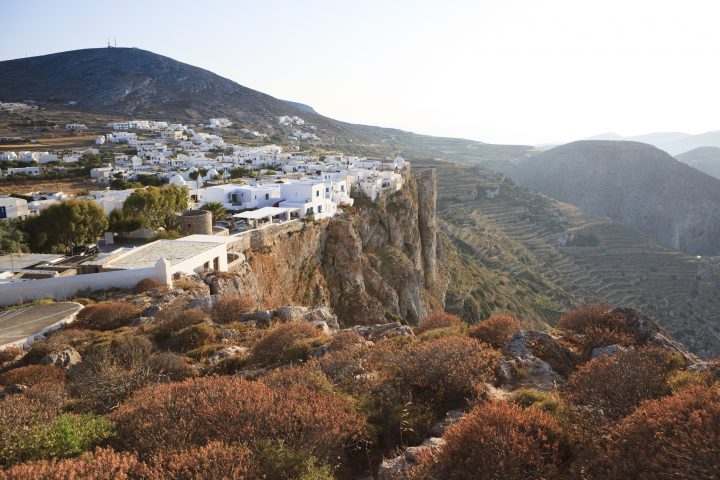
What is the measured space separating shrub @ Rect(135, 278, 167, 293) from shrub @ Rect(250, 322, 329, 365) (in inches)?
300

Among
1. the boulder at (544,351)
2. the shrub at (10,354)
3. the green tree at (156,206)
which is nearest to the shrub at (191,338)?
the shrub at (10,354)

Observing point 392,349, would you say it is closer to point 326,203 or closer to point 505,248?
point 326,203

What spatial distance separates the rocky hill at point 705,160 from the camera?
151250 millimetres

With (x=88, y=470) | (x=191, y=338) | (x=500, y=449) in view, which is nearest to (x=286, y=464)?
(x=88, y=470)

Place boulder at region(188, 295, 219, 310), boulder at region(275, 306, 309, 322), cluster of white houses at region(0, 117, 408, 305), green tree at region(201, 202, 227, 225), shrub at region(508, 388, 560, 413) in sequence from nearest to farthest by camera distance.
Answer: shrub at region(508, 388, 560, 413) → boulder at region(275, 306, 309, 322) → boulder at region(188, 295, 219, 310) → cluster of white houses at region(0, 117, 408, 305) → green tree at region(201, 202, 227, 225)

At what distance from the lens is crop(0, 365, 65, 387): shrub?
7.88 metres

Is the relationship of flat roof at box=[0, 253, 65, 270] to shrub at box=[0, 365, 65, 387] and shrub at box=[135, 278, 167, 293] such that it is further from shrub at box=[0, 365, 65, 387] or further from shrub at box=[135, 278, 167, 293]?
shrub at box=[0, 365, 65, 387]

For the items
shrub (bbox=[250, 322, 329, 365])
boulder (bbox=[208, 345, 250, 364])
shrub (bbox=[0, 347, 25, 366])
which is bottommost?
shrub (bbox=[0, 347, 25, 366])

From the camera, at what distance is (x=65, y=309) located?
13.1 meters

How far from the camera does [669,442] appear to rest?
3.24 meters

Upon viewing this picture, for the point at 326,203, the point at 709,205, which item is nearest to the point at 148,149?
the point at 326,203

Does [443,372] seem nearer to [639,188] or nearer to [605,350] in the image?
[605,350]

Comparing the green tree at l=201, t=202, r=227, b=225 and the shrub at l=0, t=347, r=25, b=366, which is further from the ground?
the green tree at l=201, t=202, r=227, b=225

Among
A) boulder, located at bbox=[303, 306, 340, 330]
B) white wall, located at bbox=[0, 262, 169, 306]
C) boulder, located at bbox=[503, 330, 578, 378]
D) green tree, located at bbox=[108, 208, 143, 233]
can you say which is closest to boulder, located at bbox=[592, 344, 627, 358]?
boulder, located at bbox=[503, 330, 578, 378]
